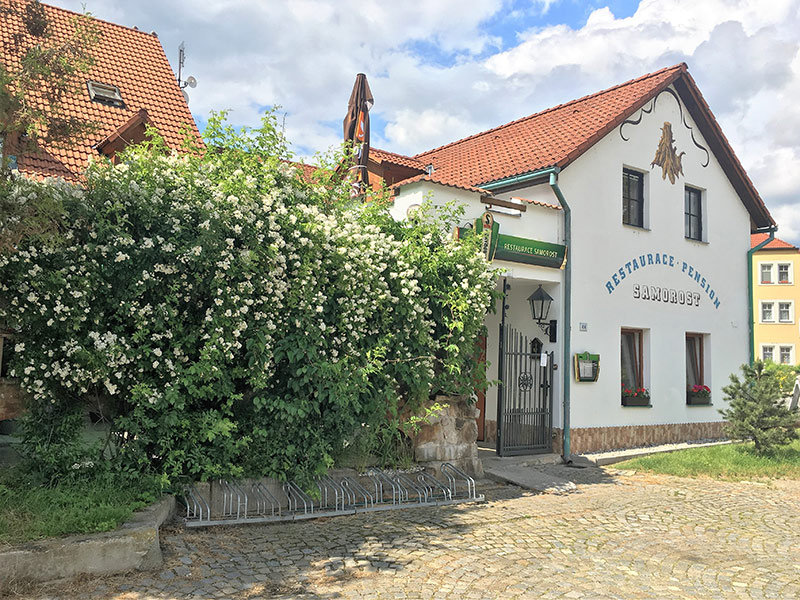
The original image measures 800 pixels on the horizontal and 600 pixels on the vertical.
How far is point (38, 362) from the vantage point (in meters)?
6.03

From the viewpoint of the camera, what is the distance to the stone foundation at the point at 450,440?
8430 mm

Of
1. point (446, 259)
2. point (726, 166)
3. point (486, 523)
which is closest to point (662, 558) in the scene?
point (486, 523)

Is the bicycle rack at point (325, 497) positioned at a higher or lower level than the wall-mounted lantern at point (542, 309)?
lower

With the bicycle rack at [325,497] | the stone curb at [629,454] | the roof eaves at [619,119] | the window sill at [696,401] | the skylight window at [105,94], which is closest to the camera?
the bicycle rack at [325,497]

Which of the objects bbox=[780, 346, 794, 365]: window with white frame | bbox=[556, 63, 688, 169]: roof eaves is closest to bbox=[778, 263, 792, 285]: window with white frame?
bbox=[780, 346, 794, 365]: window with white frame

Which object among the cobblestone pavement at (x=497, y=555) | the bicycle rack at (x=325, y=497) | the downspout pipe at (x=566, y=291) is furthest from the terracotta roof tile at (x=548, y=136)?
the cobblestone pavement at (x=497, y=555)

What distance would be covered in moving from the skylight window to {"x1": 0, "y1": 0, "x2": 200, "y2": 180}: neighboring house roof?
0.11m

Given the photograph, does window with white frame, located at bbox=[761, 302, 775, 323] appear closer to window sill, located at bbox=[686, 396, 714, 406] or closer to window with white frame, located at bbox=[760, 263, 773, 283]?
window with white frame, located at bbox=[760, 263, 773, 283]

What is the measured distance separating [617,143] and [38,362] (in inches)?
402

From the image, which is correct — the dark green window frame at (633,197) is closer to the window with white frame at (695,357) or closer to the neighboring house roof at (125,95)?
the window with white frame at (695,357)

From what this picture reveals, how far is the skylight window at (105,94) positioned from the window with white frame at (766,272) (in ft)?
129

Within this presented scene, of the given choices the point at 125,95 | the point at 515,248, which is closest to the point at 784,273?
the point at 515,248

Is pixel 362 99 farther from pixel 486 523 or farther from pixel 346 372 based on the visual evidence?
pixel 486 523

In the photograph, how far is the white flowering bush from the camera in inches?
236
